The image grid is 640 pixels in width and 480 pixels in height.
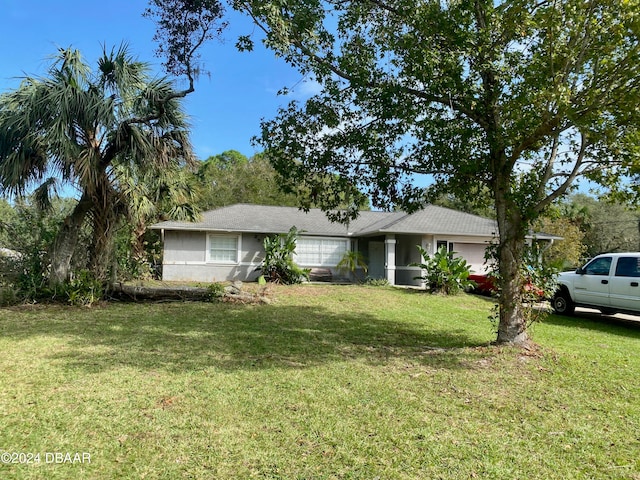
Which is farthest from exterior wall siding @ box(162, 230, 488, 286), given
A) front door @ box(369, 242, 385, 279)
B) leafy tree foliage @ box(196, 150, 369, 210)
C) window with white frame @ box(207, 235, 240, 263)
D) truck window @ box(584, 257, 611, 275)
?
leafy tree foliage @ box(196, 150, 369, 210)

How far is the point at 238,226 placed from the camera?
64.1 ft

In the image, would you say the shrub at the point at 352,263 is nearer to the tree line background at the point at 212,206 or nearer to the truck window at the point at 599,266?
the tree line background at the point at 212,206

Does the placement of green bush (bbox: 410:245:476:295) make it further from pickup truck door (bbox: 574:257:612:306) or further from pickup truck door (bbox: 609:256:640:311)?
pickup truck door (bbox: 609:256:640:311)

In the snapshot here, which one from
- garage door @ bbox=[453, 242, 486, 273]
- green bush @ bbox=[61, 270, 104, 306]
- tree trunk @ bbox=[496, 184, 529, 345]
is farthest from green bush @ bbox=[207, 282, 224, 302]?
garage door @ bbox=[453, 242, 486, 273]

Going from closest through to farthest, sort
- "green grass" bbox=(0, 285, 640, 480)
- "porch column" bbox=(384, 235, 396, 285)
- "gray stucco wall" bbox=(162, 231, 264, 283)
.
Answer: "green grass" bbox=(0, 285, 640, 480) → "gray stucco wall" bbox=(162, 231, 264, 283) → "porch column" bbox=(384, 235, 396, 285)

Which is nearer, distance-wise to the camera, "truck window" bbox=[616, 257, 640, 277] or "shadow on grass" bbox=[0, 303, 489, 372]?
"shadow on grass" bbox=[0, 303, 489, 372]

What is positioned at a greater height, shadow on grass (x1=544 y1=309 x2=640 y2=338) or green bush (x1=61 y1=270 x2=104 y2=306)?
green bush (x1=61 y1=270 x2=104 y2=306)

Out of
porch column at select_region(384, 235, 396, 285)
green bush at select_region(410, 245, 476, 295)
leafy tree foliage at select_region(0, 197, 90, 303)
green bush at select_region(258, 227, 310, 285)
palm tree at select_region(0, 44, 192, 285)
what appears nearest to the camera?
palm tree at select_region(0, 44, 192, 285)

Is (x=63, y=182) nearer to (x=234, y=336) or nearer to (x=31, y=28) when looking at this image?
(x=31, y=28)

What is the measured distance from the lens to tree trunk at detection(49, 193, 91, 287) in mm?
11484

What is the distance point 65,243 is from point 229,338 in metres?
6.70

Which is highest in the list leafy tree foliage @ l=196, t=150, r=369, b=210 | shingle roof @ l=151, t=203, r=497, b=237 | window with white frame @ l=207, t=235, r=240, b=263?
leafy tree foliage @ l=196, t=150, r=369, b=210

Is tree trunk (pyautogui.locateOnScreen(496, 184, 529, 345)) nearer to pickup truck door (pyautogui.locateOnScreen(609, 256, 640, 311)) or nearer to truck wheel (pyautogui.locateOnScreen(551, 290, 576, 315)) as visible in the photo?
pickup truck door (pyautogui.locateOnScreen(609, 256, 640, 311))

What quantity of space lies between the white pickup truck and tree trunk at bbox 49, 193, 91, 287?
14.3 meters
